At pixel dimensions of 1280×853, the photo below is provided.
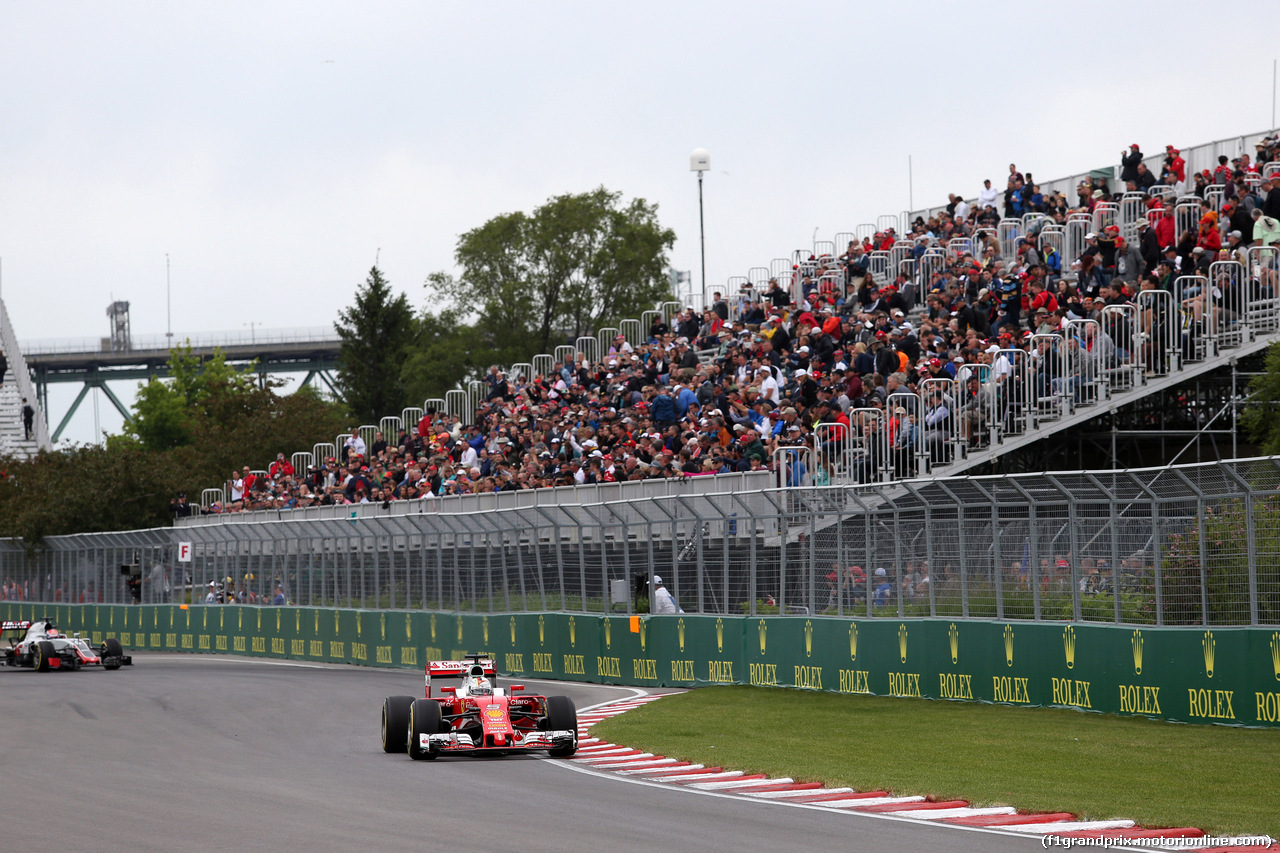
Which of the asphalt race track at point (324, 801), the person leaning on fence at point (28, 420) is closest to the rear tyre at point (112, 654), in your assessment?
the asphalt race track at point (324, 801)

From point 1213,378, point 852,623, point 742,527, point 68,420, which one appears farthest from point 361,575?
point 68,420

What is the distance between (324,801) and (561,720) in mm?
3625

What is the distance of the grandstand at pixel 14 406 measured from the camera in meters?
68.4

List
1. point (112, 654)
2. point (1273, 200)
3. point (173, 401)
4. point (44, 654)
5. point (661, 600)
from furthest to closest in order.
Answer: point (173, 401) < point (112, 654) < point (44, 654) < point (1273, 200) < point (661, 600)

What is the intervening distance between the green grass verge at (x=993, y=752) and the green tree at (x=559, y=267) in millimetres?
47096

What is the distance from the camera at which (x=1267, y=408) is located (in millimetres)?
23328

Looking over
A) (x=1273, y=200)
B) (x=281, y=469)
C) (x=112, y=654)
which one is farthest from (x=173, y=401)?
(x=1273, y=200)

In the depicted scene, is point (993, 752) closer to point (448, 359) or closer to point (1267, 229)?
point (1267, 229)

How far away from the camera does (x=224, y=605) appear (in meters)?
38.6

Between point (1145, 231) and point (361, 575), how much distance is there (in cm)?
1588

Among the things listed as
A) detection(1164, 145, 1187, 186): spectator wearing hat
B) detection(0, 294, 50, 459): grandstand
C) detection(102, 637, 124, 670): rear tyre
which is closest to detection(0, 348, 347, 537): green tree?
detection(0, 294, 50, 459): grandstand

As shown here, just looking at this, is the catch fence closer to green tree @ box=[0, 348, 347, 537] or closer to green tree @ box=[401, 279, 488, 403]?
green tree @ box=[0, 348, 347, 537]

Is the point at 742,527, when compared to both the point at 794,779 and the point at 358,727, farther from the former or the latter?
the point at 794,779

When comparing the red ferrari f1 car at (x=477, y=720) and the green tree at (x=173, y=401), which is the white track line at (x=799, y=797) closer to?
the red ferrari f1 car at (x=477, y=720)
